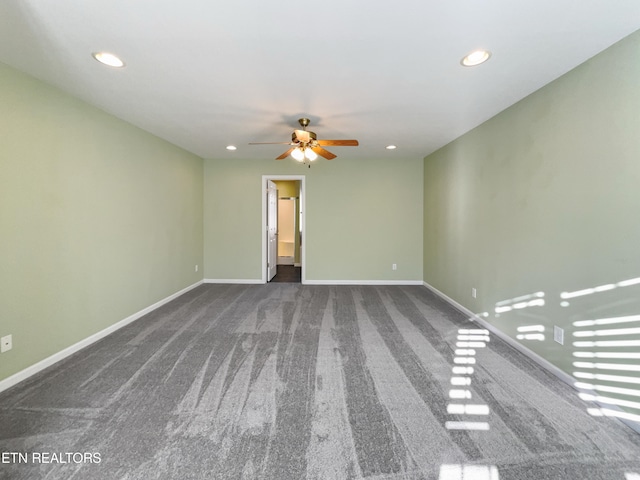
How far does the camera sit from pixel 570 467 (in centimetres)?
140

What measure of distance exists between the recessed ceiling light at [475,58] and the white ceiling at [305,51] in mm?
53

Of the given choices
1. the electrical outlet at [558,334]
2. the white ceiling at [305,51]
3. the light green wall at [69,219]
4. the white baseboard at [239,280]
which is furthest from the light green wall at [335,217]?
the electrical outlet at [558,334]

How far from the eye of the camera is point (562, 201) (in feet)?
7.24

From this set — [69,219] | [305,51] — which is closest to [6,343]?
[69,219]

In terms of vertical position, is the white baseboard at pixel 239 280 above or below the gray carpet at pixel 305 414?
above

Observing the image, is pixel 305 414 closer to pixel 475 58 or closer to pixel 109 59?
pixel 475 58

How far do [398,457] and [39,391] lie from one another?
8.04 feet

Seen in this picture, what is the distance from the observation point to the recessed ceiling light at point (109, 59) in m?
1.94

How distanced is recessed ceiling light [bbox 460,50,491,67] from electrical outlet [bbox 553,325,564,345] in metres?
2.13

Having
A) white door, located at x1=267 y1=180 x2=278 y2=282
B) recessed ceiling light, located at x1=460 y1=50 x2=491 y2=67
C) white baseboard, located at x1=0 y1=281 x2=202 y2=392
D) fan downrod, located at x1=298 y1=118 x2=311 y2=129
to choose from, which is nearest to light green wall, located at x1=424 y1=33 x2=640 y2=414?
recessed ceiling light, located at x1=460 y1=50 x2=491 y2=67

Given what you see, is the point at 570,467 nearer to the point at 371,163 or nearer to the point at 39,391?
the point at 39,391

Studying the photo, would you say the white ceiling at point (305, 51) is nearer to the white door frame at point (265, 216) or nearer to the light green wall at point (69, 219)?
the light green wall at point (69, 219)

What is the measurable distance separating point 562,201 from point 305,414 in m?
2.47

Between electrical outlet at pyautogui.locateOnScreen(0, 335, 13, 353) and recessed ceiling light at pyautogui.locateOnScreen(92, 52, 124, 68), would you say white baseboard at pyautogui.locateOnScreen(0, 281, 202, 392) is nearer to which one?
electrical outlet at pyautogui.locateOnScreen(0, 335, 13, 353)
